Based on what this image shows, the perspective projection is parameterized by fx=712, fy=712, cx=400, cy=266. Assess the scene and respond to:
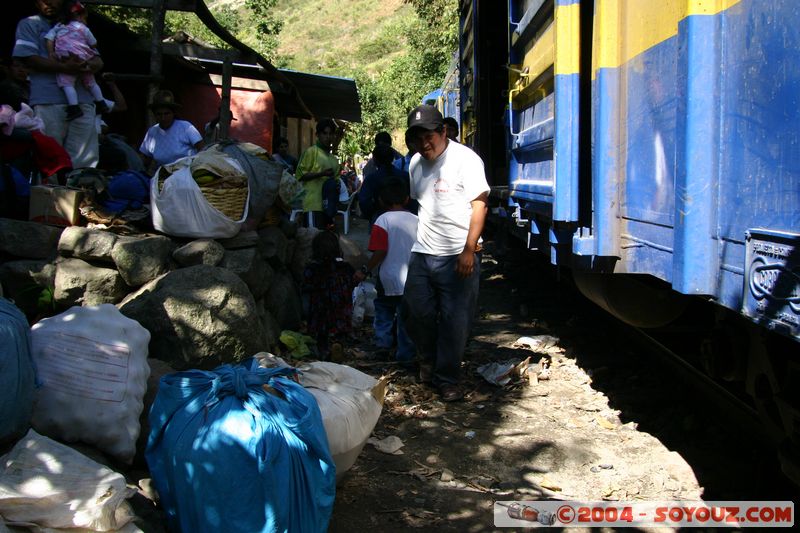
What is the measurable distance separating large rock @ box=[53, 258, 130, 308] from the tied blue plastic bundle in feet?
6.51

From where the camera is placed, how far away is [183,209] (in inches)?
197

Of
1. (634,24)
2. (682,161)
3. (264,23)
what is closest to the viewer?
(682,161)

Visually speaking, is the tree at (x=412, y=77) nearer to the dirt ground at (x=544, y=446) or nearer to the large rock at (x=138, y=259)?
the dirt ground at (x=544, y=446)

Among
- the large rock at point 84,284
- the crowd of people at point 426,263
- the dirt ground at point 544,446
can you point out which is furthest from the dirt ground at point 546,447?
the large rock at point 84,284

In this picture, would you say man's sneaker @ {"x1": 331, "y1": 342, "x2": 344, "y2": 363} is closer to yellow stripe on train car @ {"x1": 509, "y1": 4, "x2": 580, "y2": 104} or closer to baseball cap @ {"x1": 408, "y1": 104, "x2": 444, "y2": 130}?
baseball cap @ {"x1": 408, "y1": 104, "x2": 444, "y2": 130}

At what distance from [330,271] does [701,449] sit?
292 centimetres

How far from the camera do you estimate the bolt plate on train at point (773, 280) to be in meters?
2.10

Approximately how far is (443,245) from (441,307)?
43 cm

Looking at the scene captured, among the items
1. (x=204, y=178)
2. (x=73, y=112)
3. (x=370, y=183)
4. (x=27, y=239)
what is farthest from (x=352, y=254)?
(x=27, y=239)

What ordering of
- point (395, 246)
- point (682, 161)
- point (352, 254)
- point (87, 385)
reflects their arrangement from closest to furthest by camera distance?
point (682, 161)
point (87, 385)
point (395, 246)
point (352, 254)

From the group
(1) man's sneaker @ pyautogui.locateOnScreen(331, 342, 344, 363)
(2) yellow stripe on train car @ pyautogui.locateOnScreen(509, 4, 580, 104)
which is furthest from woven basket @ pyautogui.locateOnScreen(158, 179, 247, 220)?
(2) yellow stripe on train car @ pyautogui.locateOnScreen(509, 4, 580, 104)

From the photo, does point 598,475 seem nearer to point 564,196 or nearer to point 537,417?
point 537,417

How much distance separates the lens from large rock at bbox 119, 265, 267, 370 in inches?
159

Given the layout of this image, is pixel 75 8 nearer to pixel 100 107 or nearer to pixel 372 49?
pixel 100 107
